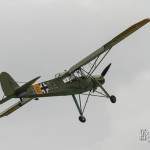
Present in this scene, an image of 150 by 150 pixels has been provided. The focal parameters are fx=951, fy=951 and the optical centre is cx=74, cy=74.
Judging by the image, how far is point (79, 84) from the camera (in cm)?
5334

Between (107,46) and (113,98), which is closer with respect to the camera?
(107,46)

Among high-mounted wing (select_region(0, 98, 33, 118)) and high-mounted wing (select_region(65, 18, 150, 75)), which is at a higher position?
high-mounted wing (select_region(65, 18, 150, 75))

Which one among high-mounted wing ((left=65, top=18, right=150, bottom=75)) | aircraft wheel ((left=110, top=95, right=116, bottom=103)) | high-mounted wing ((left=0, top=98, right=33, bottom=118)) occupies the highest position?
high-mounted wing ((left=65, top=18, right=150, bottom=75))

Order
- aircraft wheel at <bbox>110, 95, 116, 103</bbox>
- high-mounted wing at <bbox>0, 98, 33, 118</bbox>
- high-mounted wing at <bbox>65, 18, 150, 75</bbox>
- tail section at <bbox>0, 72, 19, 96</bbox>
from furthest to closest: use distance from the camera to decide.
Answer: high-mounted wing at <bbox>0, 98, 33, 118</bbox>
aircraft wheel at <bbox>110, 95, 116, 103</bbox>
high-mounted wing at <bbox>65, 18, 150, 75</bbox>
tail section at <bbox>0, 72, 19, 96</bbox>

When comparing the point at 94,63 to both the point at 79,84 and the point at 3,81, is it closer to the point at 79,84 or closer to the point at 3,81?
the point at 79,84

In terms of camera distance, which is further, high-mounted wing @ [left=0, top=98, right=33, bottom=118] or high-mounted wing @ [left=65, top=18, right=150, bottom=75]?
high-mounted wing @ [left=0, top=98, right=33, bottom=118]

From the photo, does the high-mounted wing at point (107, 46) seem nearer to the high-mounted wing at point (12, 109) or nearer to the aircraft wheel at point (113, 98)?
the aircraft wheel at point (113, 98)

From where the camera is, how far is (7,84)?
5025cm

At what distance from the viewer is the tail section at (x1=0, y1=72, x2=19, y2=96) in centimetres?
5009

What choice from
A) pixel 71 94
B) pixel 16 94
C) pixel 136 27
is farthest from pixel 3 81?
pixel 136 27

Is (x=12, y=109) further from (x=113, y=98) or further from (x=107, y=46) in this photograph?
(x=107, y=46)

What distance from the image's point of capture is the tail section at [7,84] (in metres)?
50.1

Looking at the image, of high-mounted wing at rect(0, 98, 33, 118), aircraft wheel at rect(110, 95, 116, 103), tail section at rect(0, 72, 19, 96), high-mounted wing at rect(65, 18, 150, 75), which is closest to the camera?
tail section at rect(0, 72, 19, 96)

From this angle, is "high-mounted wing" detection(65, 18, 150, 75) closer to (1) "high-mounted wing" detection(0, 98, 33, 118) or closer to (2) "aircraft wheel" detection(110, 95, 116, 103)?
(2) "aircraft wheel" detection(110, 95, 116, 103)
